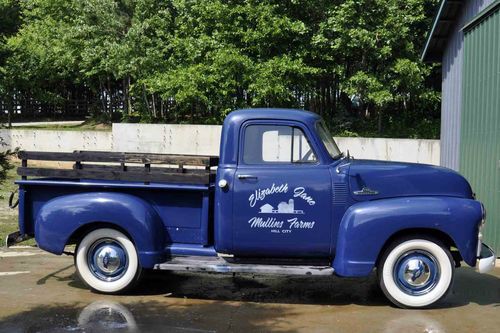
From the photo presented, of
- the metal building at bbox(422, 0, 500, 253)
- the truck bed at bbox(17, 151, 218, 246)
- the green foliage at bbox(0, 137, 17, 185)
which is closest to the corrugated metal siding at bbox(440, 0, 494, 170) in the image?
the metal building at bbox(422, 0, 500, 253)

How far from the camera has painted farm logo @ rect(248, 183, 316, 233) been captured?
5.86m

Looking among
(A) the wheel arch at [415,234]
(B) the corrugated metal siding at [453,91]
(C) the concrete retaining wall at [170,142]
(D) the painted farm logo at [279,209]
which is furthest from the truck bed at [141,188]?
(C) the concrete retaining wall at [170,142]

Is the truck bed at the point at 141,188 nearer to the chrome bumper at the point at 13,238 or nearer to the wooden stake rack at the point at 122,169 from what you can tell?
the wooden stake rack at the point at 122,169

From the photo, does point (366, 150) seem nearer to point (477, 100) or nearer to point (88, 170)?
point (477, 100)

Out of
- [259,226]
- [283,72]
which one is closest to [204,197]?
[259,226]

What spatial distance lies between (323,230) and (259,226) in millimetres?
689

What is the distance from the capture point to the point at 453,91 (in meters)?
11.8

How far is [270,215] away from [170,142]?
1635cm

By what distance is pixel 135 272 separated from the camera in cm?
619

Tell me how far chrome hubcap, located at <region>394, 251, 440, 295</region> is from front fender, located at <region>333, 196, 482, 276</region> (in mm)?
308

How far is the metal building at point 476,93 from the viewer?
332 inches

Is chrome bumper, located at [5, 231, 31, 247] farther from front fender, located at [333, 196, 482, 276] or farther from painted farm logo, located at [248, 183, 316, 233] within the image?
front fender, located at [333, 196, 482, 276]

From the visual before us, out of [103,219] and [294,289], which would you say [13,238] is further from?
[294,289]

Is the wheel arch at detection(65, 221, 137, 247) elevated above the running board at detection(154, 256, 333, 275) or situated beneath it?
Result: elevated above
